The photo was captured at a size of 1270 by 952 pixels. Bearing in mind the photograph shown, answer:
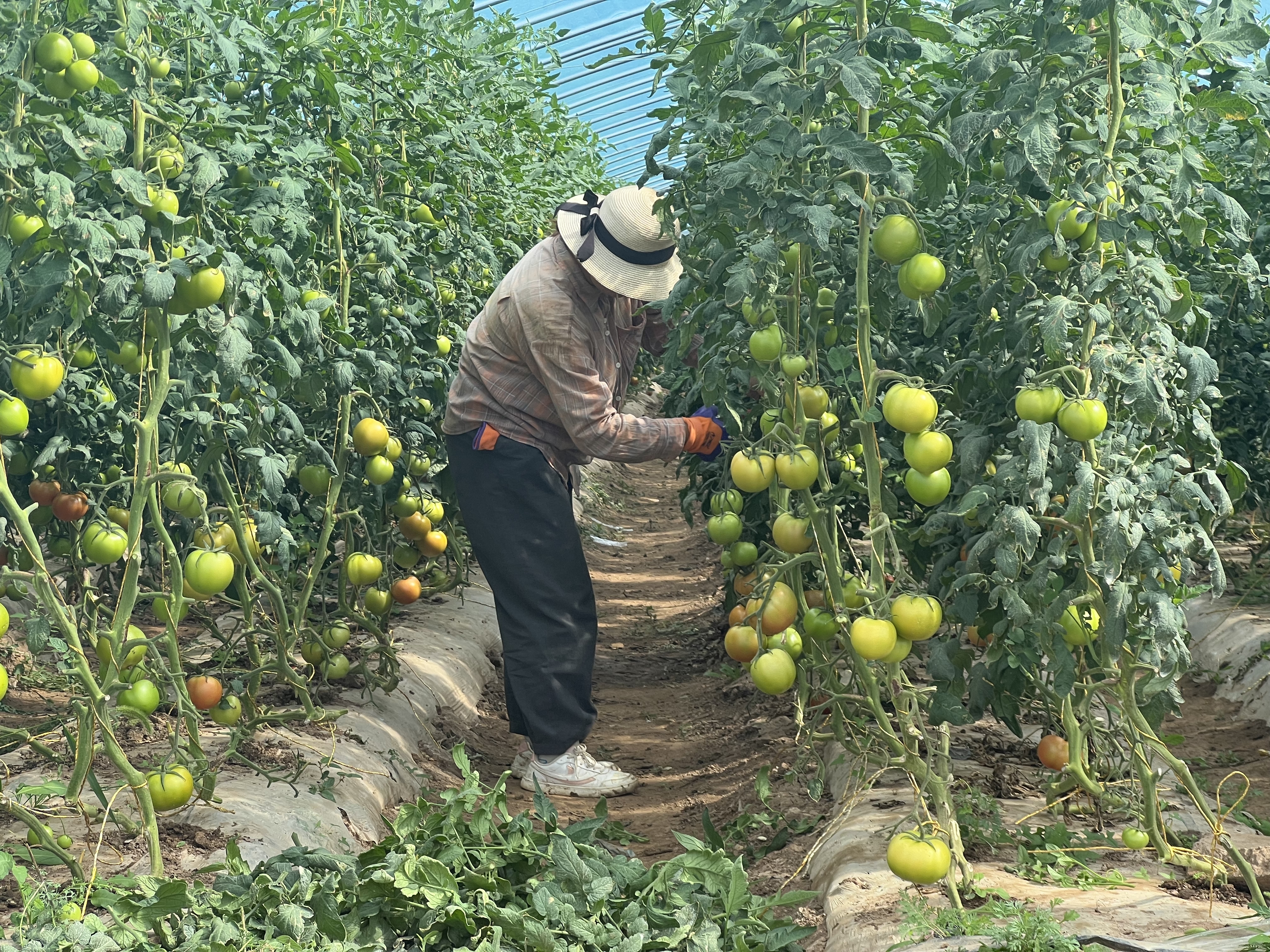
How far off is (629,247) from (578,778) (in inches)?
64.8

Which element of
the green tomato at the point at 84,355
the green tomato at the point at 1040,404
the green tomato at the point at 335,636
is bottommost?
the green tomato at the point at 335,636

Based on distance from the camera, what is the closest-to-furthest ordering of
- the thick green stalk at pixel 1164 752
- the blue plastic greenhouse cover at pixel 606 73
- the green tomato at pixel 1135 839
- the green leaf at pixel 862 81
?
1. the green leaf at pixel 862 81
2. the thick green stalk at pixel 1164 752
3. the green tomato at pixel 1135 839
4. the blue plastic greenhouse cover at pixel 606 73

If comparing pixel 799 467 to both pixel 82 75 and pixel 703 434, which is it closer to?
pixel 703 434

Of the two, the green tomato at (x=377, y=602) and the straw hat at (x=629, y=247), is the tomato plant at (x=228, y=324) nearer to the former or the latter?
the green tomato at (x=377, y=602)

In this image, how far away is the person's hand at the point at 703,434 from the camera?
333 centimetres

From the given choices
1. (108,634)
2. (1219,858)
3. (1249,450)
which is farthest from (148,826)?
(1249,450)

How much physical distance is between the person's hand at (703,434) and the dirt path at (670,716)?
101 centimetres

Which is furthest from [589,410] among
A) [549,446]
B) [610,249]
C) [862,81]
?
[862,81]

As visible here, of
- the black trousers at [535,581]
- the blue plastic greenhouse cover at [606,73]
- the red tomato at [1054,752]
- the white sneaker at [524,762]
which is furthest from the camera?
the blue plastic greenhouse cover at [606,73]

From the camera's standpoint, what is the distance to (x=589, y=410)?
135 inches

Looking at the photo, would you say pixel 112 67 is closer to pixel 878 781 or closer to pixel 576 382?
pixel 576 382

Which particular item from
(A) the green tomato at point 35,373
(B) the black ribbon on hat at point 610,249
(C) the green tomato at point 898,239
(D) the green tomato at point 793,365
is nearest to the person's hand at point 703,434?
(B) the black ribbon on hat at point 610,249

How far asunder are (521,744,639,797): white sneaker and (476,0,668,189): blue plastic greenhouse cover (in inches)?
157

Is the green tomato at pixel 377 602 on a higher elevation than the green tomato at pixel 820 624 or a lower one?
lower
